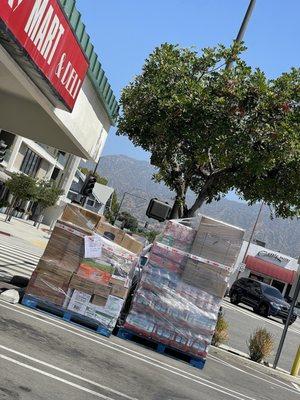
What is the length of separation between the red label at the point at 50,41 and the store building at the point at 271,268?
2147 inches

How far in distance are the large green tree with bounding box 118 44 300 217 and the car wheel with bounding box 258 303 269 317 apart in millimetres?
15678

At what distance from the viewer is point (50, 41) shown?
27.1 feet

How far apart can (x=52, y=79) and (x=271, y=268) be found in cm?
5743

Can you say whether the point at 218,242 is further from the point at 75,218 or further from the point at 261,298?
the point at 261,298

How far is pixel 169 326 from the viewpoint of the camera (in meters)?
11.1

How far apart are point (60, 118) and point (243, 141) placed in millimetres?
4930

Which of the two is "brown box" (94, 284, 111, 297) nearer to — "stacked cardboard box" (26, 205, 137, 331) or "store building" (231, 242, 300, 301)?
"stacked cardboard box" (26, 205, 137, 331)

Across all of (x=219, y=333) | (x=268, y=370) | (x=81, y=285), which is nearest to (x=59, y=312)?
(x=81, y=285)

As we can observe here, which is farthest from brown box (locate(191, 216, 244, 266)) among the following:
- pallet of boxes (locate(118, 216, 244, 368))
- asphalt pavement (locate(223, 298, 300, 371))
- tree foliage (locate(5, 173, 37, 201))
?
tree foliage (locate(5, 173, 37, 201))

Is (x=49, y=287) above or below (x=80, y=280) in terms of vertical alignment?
below

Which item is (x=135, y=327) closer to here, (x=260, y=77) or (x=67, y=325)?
(x=67, y=325)

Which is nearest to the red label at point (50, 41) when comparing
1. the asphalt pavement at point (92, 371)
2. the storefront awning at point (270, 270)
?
the asphalt pavement at point (92, 371)

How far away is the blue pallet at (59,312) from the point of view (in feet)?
35.0

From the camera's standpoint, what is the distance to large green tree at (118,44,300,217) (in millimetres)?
13617
